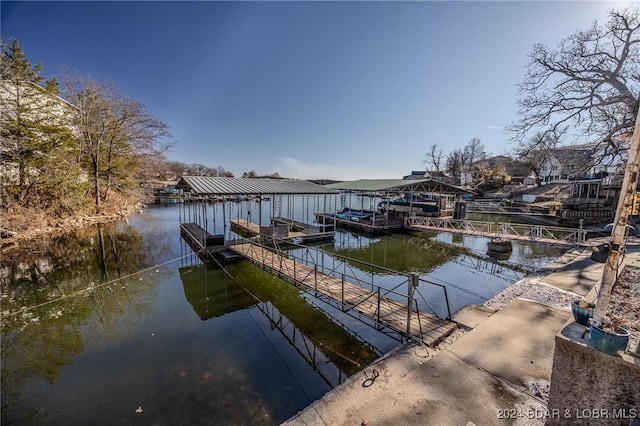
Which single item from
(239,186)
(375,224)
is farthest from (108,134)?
(375,224)

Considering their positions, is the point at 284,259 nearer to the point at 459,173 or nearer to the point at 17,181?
the point at 17,181

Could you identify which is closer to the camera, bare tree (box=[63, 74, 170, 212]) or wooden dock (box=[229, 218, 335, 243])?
wooden dock (box=[229, 218, 335, 243])

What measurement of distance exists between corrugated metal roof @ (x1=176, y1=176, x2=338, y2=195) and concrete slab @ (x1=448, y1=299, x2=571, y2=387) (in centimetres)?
1118

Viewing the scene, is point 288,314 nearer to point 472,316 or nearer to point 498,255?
point 472,316

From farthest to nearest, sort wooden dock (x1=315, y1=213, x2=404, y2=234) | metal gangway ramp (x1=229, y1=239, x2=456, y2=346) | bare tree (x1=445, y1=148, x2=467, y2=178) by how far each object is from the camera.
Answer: bare tree (x1=445, y1=148, x2=467, y2=178)
wooden dock (x1=315, y1=213, x2=404, y2=234)
metal gangway ramp (x1=229, y1=239, x2=456, y2=346)

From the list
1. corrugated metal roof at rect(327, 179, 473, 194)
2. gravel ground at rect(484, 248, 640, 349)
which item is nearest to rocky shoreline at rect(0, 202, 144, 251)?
corrugated metal roof at rect(327, 179, 473, 194)

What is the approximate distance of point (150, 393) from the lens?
15.8ft

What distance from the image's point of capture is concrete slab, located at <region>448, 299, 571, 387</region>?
417cm

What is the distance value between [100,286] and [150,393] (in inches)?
263

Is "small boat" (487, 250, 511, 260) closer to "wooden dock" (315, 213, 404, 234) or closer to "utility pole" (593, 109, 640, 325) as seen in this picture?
"wooden dock" (315, 213, 404, 234)

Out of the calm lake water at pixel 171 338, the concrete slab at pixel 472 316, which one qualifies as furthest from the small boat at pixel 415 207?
→ the concrete slab at pixel 472 316

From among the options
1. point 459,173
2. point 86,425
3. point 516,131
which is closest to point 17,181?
point 86,425

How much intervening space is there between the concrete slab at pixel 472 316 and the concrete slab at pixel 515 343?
21 cm

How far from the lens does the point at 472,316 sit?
246 inches
